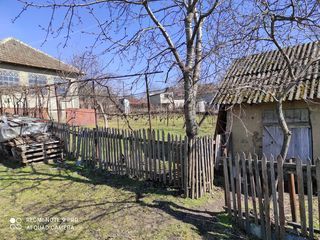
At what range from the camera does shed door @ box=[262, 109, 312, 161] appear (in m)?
9.07

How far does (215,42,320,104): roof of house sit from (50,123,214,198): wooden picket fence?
7.86ft

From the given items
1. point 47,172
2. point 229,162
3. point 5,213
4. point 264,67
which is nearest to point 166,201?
point 229,162

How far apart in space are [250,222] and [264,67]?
7.04 meters

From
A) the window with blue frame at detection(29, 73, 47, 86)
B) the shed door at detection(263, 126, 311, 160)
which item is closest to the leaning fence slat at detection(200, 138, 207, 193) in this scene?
the shed door at detection(263, 126, 311, 160)

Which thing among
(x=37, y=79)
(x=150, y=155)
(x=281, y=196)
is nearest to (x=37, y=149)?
(x=150, y=155)

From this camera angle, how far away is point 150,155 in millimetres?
7445

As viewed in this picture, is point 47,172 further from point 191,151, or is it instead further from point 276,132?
point 276,132

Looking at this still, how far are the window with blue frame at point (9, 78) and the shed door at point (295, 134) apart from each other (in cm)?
1936

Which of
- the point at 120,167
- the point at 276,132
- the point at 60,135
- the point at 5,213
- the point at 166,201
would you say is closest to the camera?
the point at 5,213

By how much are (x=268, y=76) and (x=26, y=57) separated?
69.8ft

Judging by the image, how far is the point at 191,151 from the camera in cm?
655

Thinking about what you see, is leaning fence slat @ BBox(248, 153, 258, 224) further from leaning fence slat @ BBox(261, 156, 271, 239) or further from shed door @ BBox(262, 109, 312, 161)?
shed door @ BBox(262, 109, 312, 161)

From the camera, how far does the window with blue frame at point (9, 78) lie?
2189 centimetres

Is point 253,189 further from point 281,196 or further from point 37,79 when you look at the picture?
point 37,79
